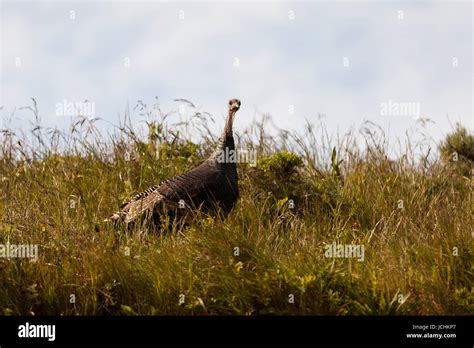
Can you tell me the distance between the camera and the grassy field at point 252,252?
5676 millimetres

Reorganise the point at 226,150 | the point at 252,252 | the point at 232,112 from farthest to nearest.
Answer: the point at 232,112
the point at 226,150
the point at 252,252

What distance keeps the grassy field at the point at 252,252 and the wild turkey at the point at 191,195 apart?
193 mm

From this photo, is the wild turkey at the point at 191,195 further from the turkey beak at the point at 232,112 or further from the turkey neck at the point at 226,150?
the turkey beak at the point at 232,112

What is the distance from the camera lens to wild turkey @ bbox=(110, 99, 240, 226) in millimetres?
7492

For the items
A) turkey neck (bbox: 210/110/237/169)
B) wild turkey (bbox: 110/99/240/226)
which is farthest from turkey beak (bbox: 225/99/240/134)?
wild turkey (bbox: 110/99/240/226)

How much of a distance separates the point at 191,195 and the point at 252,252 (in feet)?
5.81

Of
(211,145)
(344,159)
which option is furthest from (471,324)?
(211,145)

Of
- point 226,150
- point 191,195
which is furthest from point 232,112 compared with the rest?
point 191,195

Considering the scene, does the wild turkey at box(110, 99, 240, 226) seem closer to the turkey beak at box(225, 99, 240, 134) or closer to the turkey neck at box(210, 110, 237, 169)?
the turkey neck at box(210, 110, 237, 169)

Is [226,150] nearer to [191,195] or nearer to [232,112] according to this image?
[232,112]

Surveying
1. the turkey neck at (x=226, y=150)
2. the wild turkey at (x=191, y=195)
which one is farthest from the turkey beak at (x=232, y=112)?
the wild turkey at (x=191, y=195)

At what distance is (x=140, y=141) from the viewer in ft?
31.1

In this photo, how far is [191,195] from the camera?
7570 millimetres

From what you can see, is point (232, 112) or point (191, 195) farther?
point (232, 112)
